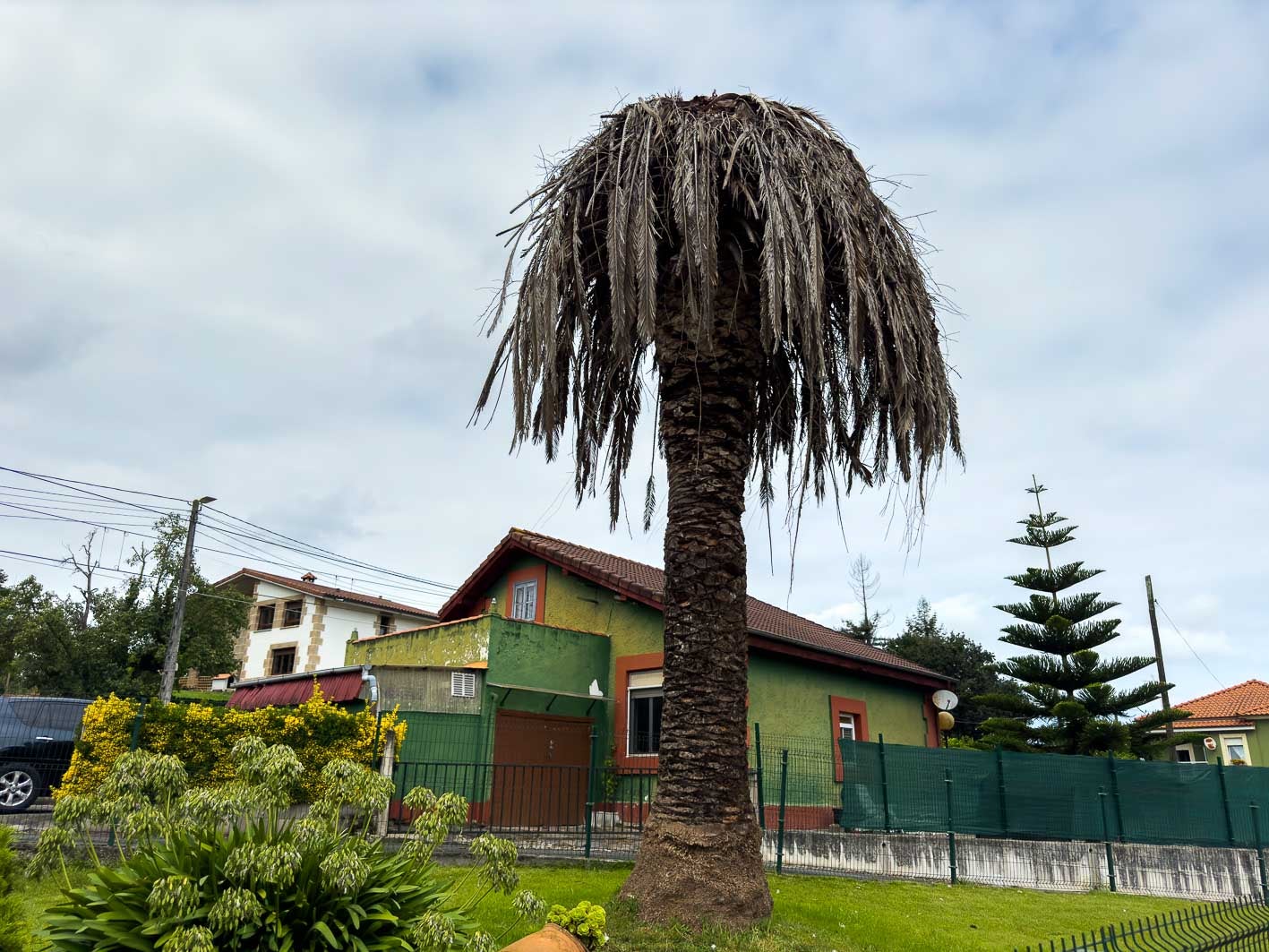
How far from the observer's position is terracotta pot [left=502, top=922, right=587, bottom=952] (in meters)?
5.25

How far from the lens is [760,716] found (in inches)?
761

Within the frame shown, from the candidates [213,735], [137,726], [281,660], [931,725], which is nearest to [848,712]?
[931,725]

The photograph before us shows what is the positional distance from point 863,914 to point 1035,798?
8.39 metres

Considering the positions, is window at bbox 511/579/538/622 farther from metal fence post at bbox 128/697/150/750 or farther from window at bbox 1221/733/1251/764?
window at bbox 1221/733/1251/764

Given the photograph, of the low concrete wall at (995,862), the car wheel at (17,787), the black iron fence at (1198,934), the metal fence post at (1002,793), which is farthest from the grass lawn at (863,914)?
the car wheel at (17,787)

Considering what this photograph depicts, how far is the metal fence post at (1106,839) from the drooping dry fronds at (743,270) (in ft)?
27.9

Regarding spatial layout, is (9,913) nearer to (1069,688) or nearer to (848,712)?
(848,712)

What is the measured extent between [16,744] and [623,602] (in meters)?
11.7

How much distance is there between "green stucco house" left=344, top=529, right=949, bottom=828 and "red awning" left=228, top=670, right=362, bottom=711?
33.5 inches

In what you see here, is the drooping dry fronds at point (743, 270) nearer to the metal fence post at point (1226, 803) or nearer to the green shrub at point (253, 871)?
the green shrub at point (253, 871)

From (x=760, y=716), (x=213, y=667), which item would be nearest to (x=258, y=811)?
(x=760, y=716)

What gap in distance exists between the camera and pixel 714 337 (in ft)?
30.0

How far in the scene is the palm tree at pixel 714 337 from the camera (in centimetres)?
804

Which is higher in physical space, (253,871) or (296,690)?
(296,690)
